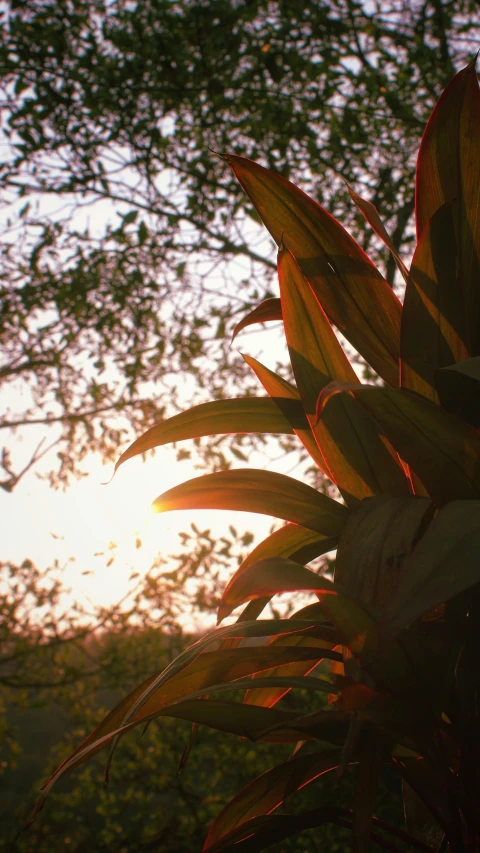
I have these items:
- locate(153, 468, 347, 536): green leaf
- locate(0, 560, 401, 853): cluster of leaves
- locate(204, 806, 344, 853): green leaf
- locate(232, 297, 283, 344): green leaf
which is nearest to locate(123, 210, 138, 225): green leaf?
locate(0, 560, 401, 853): cluster of leaves

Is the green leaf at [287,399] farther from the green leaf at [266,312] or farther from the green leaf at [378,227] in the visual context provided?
the green leaf at [378,227]

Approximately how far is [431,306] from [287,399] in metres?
0.24

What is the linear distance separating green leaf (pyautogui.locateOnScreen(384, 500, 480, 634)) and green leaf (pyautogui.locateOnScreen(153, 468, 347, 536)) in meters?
0.29

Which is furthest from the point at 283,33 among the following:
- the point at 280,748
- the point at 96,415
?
the point at 280,748

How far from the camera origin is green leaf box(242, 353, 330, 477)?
2.99ft

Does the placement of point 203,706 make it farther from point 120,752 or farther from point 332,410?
point 120,752

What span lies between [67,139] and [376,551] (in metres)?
4.04

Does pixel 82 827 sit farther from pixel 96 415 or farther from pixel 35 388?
pixel 35 388

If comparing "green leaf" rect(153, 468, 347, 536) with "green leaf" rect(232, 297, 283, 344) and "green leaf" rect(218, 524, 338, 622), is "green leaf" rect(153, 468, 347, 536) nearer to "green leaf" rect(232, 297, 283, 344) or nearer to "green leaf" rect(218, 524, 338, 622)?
"green leaf" rect(218, 524, 338, 622)

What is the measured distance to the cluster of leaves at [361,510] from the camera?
2.18 feet

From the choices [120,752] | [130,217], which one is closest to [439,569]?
Result: [130,217]

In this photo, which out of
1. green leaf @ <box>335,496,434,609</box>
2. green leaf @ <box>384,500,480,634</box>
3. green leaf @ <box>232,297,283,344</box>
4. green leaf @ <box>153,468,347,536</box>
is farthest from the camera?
green leaf @ <box>232,297,283,344</box>

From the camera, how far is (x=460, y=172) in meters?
0.82

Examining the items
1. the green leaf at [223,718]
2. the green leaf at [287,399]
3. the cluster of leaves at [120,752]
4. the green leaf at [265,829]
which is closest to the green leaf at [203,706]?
the green leaf at [223,718]
